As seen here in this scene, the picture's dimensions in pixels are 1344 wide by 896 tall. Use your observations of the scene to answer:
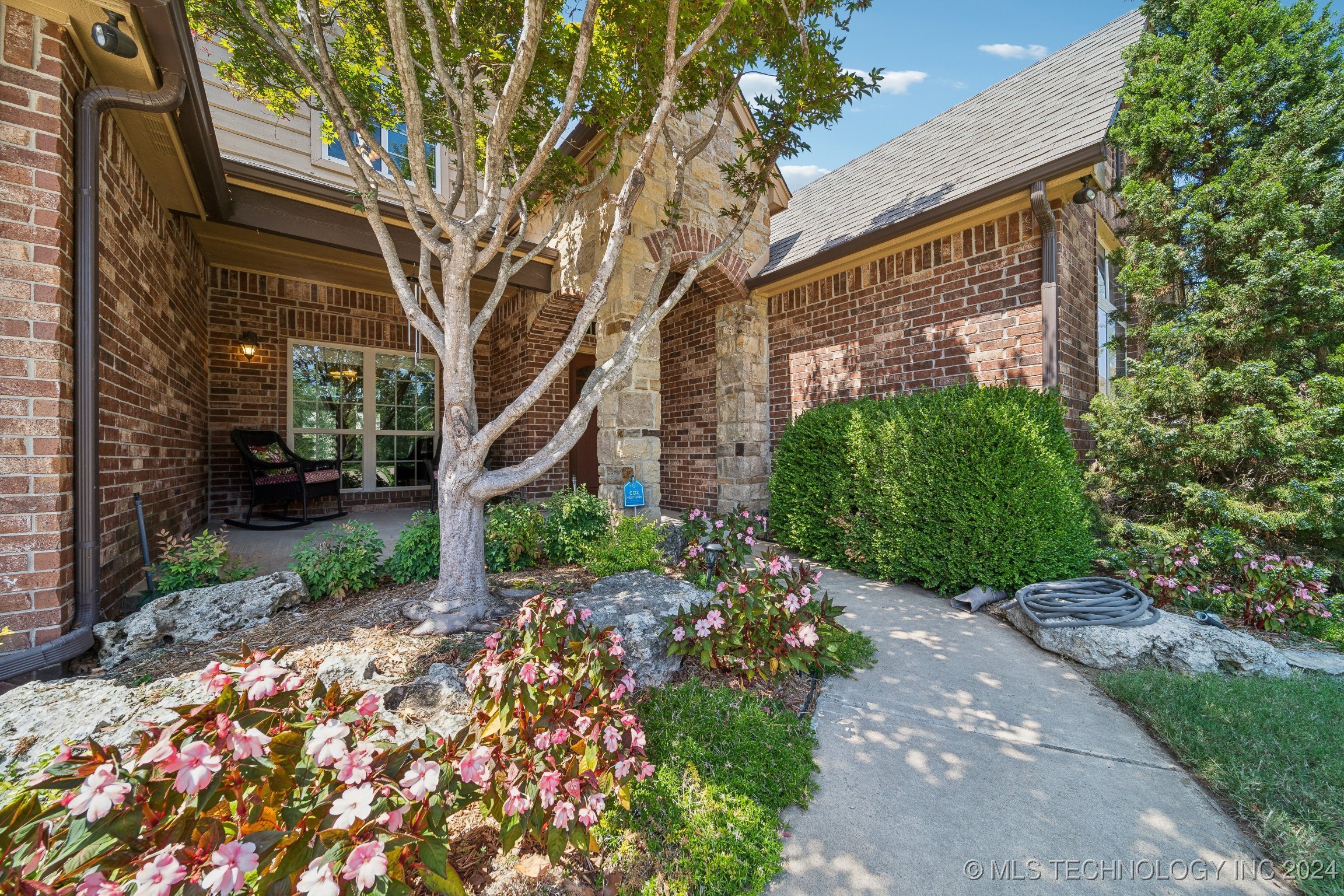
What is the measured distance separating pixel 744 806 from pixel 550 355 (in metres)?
5.56

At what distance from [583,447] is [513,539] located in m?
4.08

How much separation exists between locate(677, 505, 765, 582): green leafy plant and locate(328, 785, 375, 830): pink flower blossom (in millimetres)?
2529

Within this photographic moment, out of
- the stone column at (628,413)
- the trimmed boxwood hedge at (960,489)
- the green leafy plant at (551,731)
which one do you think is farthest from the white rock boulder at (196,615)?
the trimmed boxwood hedge at (960,489)

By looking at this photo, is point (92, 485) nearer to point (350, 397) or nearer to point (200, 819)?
point (200, 819)

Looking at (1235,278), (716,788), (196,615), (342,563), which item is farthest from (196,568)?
(1235,278)

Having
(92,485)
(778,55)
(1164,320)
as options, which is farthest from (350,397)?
(1164,320)

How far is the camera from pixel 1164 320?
4.34 meters

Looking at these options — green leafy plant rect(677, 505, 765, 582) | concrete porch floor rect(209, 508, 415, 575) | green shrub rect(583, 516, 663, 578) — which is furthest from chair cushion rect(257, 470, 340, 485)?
green leafy plant rect(677, 505, 765, 582)

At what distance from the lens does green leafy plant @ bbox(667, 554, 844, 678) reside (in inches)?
97.0

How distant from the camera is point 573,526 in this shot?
3.99 meters

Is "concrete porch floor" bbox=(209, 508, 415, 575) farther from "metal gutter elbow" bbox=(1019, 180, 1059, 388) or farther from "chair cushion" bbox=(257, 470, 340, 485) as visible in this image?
"metal gutter elbow" bbox=(1019, 180, 1059, 388)

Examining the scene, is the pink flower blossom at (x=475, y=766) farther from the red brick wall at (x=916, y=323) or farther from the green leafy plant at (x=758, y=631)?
the red brick wall at (x=916, y=323)

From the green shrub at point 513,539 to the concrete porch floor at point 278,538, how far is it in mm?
802

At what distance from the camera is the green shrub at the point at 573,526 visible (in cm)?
391
